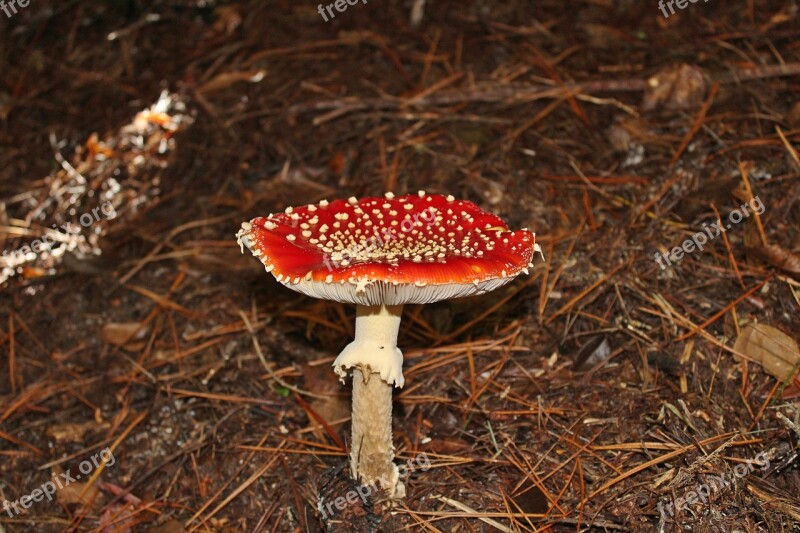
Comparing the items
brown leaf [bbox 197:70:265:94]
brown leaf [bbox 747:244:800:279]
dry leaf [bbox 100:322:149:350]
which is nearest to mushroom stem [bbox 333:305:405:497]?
dry leaf [bbox 100:322:149:350]

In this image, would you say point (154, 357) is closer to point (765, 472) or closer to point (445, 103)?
point (445, 103)

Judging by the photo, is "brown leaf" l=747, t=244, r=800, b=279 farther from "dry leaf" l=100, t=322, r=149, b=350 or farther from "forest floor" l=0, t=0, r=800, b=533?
"dry leaf" l=100, t=322, r=149, b=350

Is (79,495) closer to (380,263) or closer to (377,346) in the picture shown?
(377,346)

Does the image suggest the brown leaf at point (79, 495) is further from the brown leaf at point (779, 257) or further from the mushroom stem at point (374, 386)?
the brown leaf at point (779, 257)

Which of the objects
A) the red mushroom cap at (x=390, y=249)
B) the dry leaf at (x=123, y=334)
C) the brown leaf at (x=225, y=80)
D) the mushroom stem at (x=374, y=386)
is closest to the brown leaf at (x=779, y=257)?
the red mushroom cap at (x=390, y=249)

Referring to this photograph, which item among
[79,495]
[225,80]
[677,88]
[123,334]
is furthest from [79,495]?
[677,88]

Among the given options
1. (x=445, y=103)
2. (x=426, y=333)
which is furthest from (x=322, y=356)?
(x=445, y=103)
